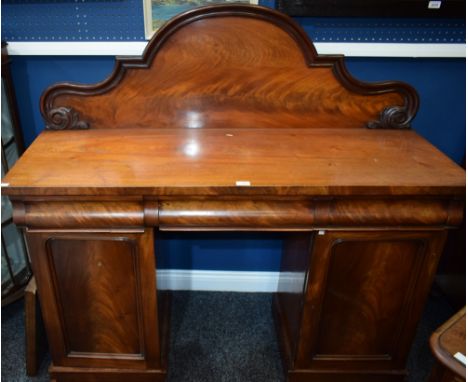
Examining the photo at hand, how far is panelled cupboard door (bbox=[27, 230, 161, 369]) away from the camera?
1281 mm

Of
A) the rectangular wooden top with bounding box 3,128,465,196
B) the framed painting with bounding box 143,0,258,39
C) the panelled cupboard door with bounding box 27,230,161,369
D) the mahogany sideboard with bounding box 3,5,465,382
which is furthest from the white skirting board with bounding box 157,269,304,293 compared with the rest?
the framed painting with bounding box 143,0,258,39

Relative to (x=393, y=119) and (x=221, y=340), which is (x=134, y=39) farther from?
(x=221, y=340)

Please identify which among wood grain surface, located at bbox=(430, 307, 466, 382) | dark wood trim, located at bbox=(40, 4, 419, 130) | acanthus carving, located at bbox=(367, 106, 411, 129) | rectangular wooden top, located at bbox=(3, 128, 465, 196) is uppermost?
dark wood trim, located at bbox=(40, 4, 419, 130)

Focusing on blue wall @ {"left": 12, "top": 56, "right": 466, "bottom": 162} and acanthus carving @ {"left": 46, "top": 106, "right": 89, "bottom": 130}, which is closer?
acanthus carving @ {"left": 46, "top": 106, "right": 89, "bottom": 130}

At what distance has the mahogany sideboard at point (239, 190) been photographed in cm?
120

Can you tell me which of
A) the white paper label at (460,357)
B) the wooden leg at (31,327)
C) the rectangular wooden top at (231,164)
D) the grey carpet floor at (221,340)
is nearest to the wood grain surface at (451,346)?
the white paper label at (460,357)

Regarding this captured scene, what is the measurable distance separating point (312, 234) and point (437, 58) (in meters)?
0.90

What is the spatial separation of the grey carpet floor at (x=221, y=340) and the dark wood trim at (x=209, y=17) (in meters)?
0.96

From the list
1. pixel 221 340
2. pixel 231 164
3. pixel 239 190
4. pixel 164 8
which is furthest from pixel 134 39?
pixel 221 340

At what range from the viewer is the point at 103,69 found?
5.33 feet

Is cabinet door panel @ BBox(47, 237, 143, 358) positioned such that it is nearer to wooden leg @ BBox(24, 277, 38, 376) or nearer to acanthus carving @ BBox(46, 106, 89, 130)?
wooden leg @ BBox(24, 277, 38, 376)

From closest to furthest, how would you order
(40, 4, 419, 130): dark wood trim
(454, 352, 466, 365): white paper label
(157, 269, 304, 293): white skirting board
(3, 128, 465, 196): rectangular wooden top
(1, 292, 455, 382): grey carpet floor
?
1. (454, 352, 466, 365): white paper label
2. (3, 128, 465, 196): rectangular wooden top
3. (40, 4, 419, 130): dark wood trim
4. (1, 292, 455, 382): grey carpet floor
5. (157, 269, 304, 293): white skirting board

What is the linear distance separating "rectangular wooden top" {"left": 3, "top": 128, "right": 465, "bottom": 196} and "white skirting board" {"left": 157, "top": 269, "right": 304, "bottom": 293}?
81cm

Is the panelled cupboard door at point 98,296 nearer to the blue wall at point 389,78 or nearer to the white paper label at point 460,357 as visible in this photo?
the blue wall at point 389,78
